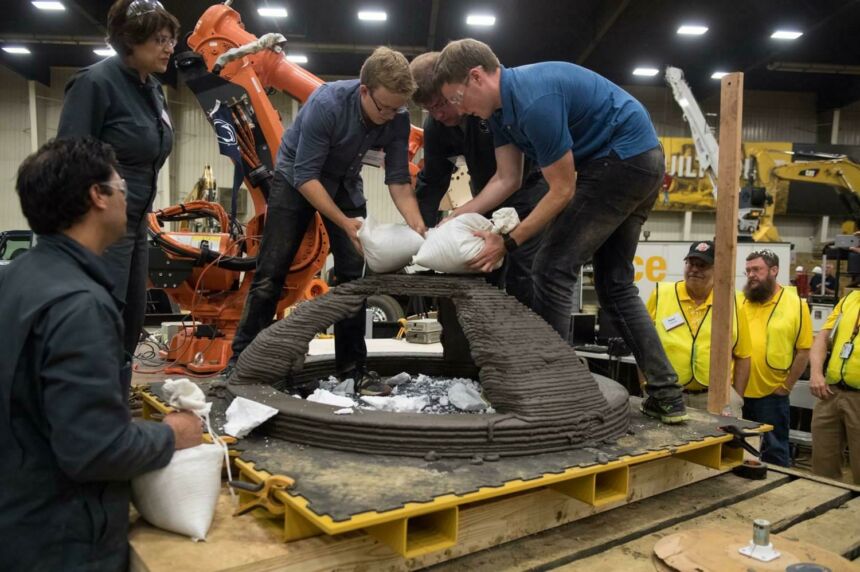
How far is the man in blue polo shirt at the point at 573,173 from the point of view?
8.28ft

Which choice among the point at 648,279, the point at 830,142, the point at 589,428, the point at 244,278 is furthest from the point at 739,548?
the point at 830,142

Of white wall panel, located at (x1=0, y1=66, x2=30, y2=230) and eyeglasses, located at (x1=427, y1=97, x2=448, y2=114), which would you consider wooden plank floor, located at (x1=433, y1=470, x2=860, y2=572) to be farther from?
white wall panel, located at (x1=0, y1=66, x2=30, y2=230)

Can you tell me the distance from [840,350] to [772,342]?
42 cm

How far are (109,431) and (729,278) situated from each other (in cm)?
280

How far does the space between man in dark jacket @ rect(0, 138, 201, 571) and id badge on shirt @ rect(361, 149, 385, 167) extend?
191cm

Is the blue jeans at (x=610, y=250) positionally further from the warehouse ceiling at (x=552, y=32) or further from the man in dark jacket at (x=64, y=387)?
the warehouse ceiling at (x=552, y=32)

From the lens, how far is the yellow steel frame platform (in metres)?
1.66

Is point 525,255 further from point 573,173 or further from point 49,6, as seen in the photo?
point 49,6

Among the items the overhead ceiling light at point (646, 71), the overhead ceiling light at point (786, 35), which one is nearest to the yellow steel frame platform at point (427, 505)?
the overhead ceiling light at point (786, 35)

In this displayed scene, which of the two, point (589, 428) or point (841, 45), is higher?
point (841, 45)

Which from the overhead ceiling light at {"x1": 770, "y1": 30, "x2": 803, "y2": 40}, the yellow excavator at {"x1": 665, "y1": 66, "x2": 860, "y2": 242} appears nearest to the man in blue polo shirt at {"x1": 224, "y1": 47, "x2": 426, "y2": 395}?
the yellow excavator at {"x1": 665, "y1": 66, "x2": 860, "y2": 242}

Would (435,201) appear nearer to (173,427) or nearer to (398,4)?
(173,427)

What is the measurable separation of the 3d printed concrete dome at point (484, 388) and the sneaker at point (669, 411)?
20 centimetres

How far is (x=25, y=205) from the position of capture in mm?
1539
